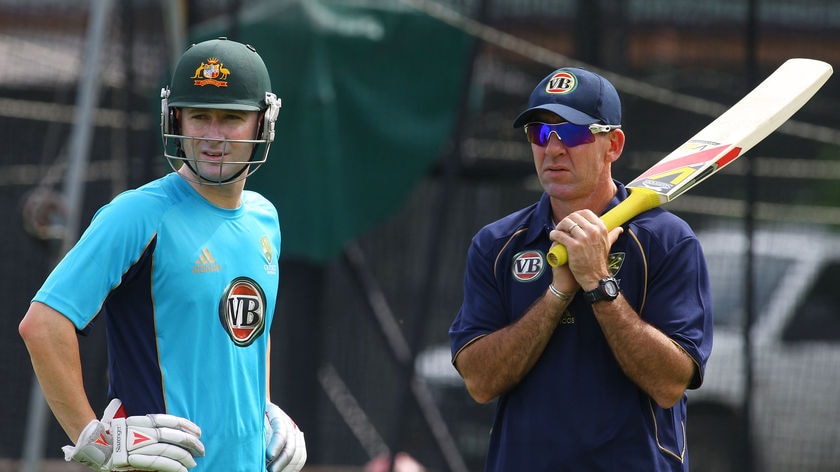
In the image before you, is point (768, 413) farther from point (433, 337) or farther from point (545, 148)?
point (545, 148)

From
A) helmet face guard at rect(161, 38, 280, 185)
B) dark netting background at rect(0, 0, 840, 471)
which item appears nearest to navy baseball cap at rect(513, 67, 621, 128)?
helmet face guard at rect(161, 38, 280, 185)

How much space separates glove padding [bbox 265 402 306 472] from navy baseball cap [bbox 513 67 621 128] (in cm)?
103

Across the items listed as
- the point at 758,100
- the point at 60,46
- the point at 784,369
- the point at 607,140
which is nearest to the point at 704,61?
the point at 784,369

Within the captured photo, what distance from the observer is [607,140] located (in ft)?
11.0

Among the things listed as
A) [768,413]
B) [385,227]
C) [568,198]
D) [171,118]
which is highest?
[171,118]

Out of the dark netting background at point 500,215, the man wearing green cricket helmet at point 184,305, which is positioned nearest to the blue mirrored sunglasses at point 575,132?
the man wearing green cricket helmet at point 184,305

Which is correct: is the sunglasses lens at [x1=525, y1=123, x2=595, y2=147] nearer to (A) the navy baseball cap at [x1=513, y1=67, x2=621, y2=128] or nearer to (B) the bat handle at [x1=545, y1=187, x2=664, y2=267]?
(A) the navy baseball cap at [x1=513, y1=67, x2=621, y2=128]

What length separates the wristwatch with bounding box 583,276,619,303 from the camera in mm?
3098

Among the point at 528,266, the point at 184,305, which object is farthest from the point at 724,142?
the point at 184,305

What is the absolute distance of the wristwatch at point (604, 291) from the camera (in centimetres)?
310

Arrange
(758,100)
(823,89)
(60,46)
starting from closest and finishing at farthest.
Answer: (758,100) → (823,89) → (60,46)

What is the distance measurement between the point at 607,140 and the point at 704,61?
268 centimetres

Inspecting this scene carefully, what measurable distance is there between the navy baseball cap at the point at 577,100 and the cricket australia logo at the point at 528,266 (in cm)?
34

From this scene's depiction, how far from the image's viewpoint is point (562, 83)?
3.36 meters
